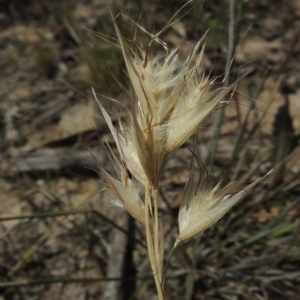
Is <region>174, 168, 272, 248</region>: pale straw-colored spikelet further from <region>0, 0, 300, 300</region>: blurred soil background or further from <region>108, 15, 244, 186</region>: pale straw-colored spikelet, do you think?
<region>0, 0, 300, 300</region>: blurred soil background

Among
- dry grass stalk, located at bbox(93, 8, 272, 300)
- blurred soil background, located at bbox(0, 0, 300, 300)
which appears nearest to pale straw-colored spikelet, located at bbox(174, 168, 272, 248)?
dry grass stalk, located at bbox(93, 8, 272, 300)

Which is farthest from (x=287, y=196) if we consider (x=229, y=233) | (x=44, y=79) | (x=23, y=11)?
(x=23, y=11)

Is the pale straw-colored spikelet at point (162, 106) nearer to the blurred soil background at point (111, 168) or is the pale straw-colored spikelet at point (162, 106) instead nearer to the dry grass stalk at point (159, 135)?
the dry grass stalk at point (159, 135)

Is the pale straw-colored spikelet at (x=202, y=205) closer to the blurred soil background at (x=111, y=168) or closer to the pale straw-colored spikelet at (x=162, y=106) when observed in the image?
the pale straw-colored spikelet at (x=162, y=106)

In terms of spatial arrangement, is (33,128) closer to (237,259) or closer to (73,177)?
(73,177)

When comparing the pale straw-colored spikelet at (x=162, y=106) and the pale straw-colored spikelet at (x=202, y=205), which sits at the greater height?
the pale straw-colored spikelet at (x=162, y=106)

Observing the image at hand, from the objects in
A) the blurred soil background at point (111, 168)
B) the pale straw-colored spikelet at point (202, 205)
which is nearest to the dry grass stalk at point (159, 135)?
the pale straw-colored spikelet at point (202, 205)

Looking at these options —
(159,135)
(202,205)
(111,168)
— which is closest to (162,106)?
(159,135)

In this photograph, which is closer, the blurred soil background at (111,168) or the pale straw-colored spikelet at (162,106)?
the pale straw-colored spikelet at (162,106)

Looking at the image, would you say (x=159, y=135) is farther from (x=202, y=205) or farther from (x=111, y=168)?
(x=111, y=168)
